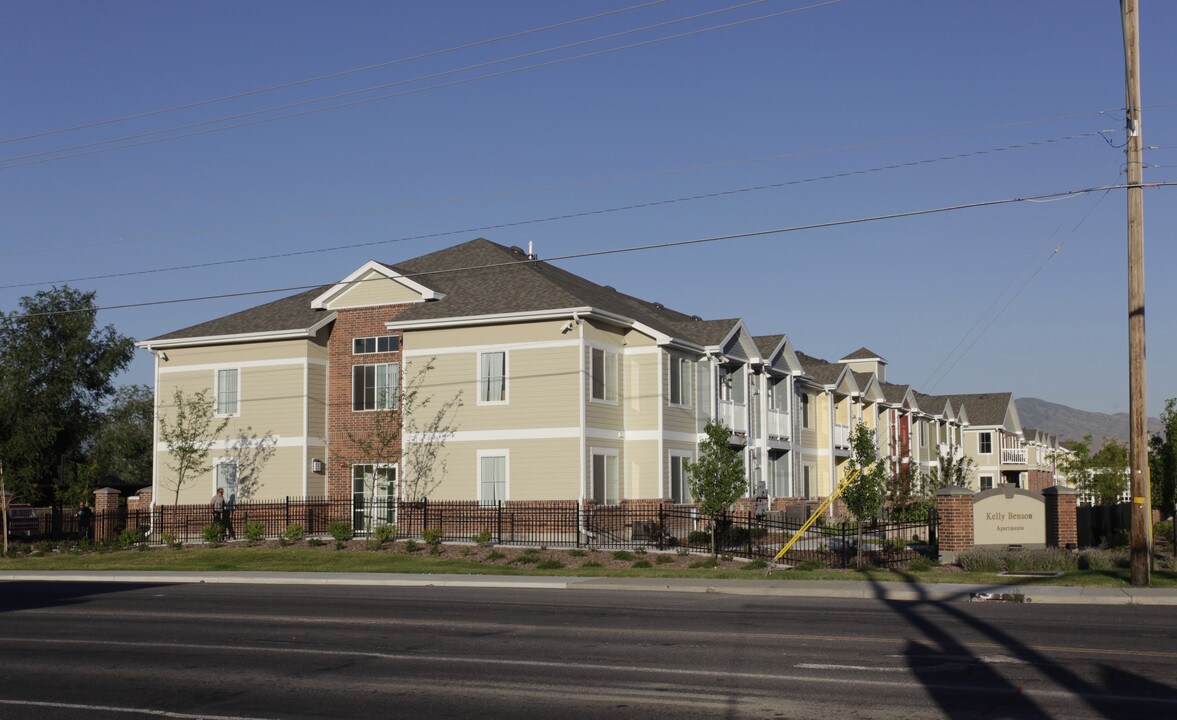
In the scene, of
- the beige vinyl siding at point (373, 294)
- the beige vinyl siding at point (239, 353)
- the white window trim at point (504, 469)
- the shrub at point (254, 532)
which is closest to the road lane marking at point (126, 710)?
the shrub at point (254, 532)

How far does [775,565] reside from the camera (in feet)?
93.5

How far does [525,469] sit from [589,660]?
23.2m

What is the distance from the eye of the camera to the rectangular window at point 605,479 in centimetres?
3662

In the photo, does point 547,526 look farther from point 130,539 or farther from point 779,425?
point 779,425

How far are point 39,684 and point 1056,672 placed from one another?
1063cm

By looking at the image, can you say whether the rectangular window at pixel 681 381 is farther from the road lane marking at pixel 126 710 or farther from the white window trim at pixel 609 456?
the road lane marking at pixel 126 710

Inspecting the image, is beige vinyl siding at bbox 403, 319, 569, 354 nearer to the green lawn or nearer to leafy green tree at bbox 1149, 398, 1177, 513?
the green lawn

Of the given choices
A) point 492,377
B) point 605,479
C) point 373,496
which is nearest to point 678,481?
point 605,479

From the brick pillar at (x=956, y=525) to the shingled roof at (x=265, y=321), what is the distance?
22036 millimetres

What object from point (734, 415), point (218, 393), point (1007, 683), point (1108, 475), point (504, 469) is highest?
→ point (218, 393)

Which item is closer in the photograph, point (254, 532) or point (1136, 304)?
point (1136, 304)

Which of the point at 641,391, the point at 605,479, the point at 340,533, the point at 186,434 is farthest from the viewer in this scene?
the point at 186,434

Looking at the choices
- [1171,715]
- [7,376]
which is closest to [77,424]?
[7,376]

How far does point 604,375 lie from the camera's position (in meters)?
A: 37.4
